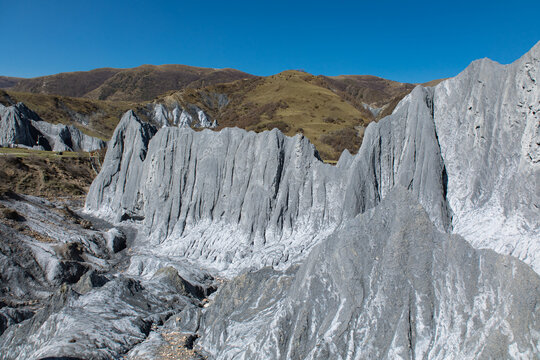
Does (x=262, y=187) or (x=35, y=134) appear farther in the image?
(x=35, y=134)

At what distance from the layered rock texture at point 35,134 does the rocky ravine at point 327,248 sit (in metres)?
44.3

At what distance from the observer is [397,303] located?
416 inches

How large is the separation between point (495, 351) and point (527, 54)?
44.0ft

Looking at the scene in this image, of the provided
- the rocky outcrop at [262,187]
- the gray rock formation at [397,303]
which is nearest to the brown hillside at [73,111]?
the rocky outcrop at [262,187]

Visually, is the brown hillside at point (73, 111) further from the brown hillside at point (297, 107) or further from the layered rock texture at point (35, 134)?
the brown hillside at point (297, 107)

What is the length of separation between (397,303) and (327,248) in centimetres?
279

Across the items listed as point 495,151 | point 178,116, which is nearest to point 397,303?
point 495,151

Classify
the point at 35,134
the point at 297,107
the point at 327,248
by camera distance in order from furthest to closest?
the point at 297,107
the point at 35,134
the point at 327,248

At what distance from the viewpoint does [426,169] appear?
19.3 meters

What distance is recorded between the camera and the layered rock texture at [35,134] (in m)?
63.3

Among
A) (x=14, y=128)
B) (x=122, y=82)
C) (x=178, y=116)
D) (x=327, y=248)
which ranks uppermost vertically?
(x=122, y=82)

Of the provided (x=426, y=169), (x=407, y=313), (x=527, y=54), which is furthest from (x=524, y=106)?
(x=407, y=313)

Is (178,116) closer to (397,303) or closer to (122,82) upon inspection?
(122,82)

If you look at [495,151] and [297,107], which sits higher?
[297,107]
